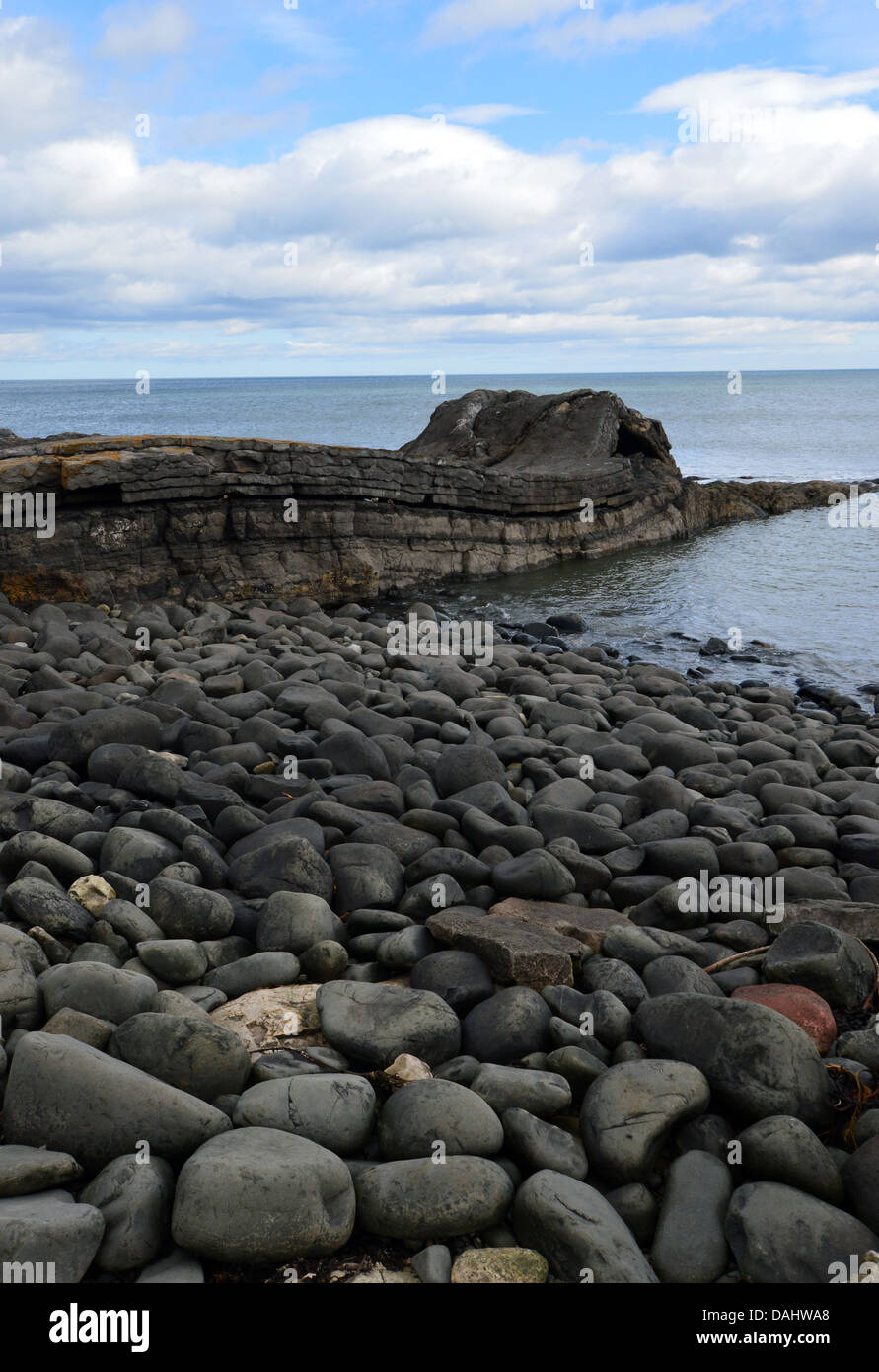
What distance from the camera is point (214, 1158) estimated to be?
2.22 m

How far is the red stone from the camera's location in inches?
118

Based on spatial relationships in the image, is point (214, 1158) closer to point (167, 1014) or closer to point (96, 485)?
point (167, 1014)

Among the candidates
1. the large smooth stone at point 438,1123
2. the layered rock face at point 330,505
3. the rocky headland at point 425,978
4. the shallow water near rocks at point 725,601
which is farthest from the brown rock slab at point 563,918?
the layered rock face at point 330,505

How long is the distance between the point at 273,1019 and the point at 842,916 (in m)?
2.19

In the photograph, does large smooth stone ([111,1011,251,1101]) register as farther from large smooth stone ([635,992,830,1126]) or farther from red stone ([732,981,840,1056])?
red stone ([732,981,840,1056])

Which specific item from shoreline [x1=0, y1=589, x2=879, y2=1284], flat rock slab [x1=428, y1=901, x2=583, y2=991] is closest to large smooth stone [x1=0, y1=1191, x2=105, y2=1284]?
shoreline [x1=0, y1=589, x2=879, y2=1284]

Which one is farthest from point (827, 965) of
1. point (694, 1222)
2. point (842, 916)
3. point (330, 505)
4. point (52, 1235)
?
point (330, 505)

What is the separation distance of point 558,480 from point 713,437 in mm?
29279

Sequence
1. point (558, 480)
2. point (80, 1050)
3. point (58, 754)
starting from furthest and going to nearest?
1. point (558, 480)
2. point (58, 754)
3. point (80, 1050)

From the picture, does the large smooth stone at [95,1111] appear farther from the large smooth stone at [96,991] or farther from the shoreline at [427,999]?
the large smooth stone at [96,991]

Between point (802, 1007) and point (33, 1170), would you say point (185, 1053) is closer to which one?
point (33, 1170)

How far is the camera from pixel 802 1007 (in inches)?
120
